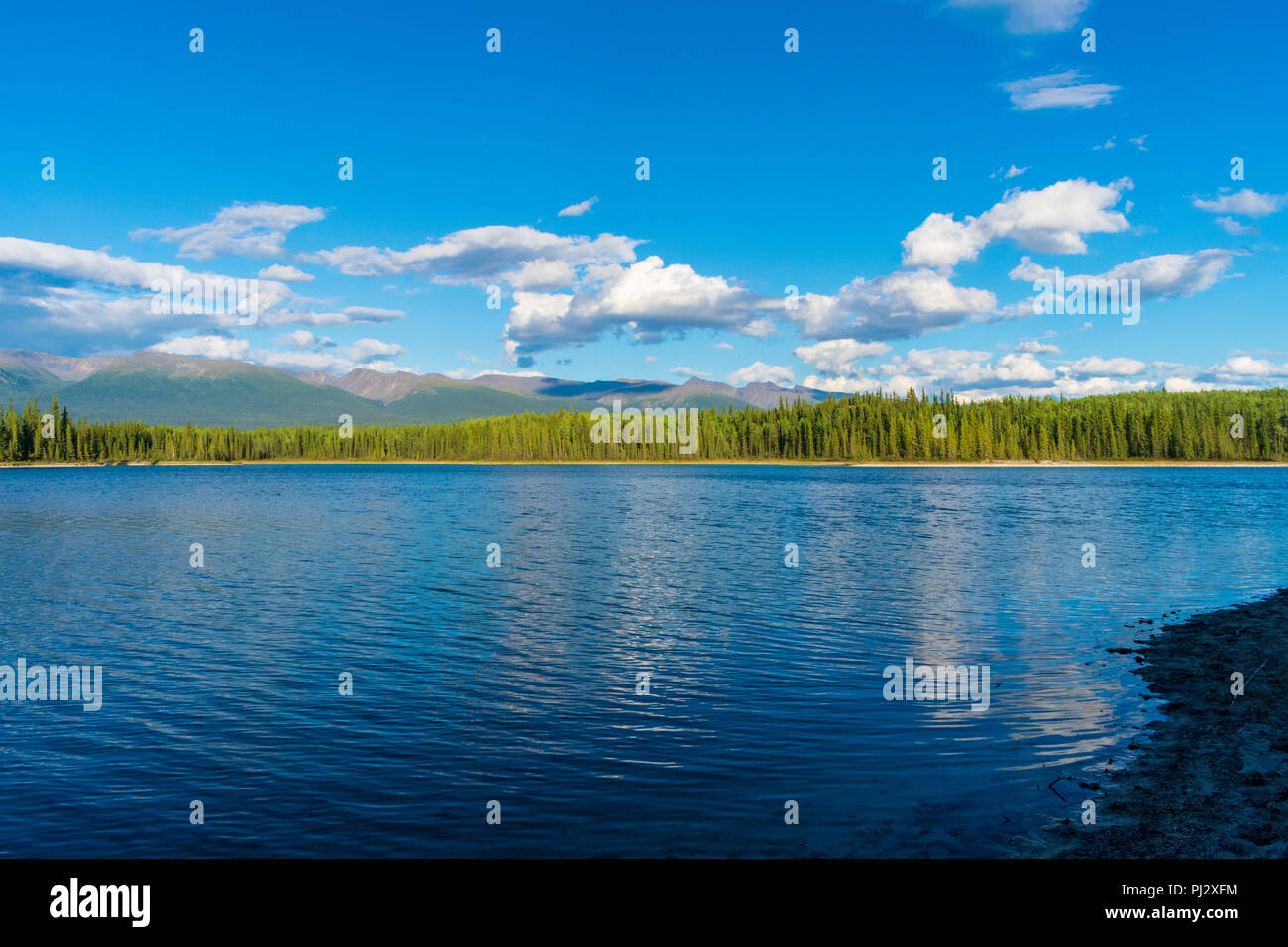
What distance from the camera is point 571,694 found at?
19.7 meters

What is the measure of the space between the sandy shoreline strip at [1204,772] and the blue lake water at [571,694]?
0.80m

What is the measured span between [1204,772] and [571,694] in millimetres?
12657

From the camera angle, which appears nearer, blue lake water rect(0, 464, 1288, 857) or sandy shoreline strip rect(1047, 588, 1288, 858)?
sandy shoreline strip rect(1047, 588, 1288, 858)

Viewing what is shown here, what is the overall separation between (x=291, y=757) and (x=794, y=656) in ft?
43.9

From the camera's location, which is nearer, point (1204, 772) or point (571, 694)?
point (1204, 772)

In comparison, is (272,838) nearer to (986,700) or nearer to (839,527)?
(986,700)

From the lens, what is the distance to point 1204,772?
13773 mm

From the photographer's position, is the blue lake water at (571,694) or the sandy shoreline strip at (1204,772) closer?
the sandy shoreline strip at (1204,772)

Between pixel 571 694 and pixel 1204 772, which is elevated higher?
pixel 571 694

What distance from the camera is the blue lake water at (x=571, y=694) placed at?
41.3 ft

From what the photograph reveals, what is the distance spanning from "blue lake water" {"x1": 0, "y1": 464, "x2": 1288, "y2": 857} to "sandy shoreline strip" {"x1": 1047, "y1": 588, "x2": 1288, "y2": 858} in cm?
80

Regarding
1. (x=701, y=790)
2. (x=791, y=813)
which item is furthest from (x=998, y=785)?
(x=701, y=790)

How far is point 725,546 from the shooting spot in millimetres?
51281

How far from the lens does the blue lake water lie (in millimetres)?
12594
